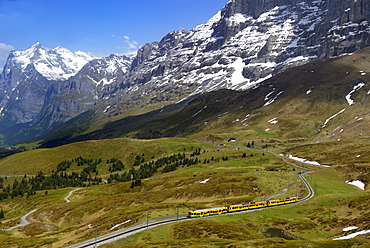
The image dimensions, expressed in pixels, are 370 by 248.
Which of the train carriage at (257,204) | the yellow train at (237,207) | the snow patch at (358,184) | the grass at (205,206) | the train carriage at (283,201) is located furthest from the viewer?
the snow patch at (358,184)

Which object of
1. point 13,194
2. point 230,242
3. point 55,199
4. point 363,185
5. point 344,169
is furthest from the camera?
point 13,194

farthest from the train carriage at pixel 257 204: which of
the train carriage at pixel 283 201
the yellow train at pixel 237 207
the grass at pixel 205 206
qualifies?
the grass at pixel 205 206

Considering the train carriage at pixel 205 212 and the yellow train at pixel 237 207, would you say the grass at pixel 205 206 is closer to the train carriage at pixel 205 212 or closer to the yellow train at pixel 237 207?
the yellow train at pixel 237 207

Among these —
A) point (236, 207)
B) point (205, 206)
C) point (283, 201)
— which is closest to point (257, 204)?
point (236, 207)

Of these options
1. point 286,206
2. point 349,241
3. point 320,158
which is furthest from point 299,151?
point 349,241

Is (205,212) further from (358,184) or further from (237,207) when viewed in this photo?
(358,184)

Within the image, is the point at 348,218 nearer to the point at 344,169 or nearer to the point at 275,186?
the point at 275,186

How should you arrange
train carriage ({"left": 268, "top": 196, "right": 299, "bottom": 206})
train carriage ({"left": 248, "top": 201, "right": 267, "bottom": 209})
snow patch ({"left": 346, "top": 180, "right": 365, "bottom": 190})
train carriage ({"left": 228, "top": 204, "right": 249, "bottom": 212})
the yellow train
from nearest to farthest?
the yellow train → train carriage ({"left": 228, "top": 204, "right": 249, "bottom": 212}) → train carriage ({"left": 248, "top": 201, "right": 267, "bottom": 209}) → train carriage ({"left": 268, "top": 196, "right": 299, "bottom": 206}) → snow patch ({"left": 346, "top": 180, "right": 365, "bottom": 190})

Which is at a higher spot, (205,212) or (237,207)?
(205,212)

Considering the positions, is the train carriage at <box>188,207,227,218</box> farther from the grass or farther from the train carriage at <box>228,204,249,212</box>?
the grass

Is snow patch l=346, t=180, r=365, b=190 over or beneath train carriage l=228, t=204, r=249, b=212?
beneath

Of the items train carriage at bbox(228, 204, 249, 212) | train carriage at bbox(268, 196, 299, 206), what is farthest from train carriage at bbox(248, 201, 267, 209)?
train carriage at bbox(268, 196, 299, 206)
